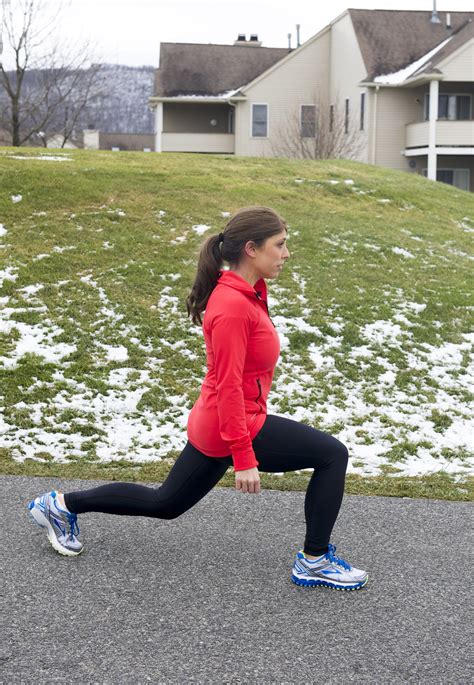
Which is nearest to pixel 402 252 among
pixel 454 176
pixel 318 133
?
pixel 454 176

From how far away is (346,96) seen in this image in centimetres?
3678

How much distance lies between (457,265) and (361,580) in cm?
A: 935

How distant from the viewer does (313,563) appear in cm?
435

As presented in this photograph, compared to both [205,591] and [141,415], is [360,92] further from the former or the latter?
[205,591]

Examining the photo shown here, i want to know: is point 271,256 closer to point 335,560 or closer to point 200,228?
point 335,560

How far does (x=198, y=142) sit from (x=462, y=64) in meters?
11.8

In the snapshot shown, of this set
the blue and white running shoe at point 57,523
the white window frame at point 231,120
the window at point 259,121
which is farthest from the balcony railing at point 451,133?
the blue and white running shoe at point 57,523

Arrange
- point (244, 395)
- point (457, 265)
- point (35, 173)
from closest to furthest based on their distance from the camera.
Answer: point (244, 395), point (457, 265), point (35, 173)

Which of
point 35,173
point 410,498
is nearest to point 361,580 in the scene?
point 410,498

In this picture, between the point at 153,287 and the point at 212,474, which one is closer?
the point at 212,474

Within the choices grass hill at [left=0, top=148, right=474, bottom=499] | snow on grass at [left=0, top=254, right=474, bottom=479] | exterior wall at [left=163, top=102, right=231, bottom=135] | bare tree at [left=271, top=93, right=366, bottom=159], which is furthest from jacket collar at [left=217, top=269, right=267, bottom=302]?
exterior wall at [left=163, top=102, right=231, bottom=135]

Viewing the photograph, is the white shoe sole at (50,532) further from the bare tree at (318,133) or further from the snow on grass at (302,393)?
the bare tree at (318,133)

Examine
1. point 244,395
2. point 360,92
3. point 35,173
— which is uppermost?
point 360,92

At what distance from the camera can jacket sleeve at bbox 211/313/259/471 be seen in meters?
3.89
